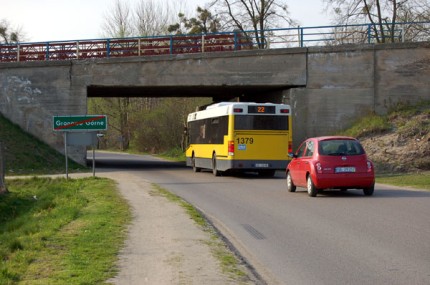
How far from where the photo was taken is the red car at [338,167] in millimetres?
17344

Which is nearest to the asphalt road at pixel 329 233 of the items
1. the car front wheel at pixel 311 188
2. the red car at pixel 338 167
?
the car front wheel at pixel 311 188

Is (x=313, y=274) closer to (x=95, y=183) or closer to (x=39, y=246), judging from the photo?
(x=39, y=246)

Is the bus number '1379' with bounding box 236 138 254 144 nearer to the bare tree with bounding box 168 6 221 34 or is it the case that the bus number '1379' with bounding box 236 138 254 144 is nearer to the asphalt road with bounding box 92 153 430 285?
the asphalt road with bounding box 92 153 430 285

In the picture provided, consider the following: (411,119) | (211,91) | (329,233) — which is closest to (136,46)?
(211,91)

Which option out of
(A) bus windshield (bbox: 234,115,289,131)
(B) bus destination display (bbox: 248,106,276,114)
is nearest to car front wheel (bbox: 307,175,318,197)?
(A) bus windshield (bbox: 234,115,289,131)

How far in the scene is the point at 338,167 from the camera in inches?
683

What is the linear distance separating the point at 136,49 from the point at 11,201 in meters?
16.7

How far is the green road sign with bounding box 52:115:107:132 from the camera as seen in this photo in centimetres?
2425

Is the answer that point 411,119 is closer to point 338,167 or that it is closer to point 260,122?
point 260,122

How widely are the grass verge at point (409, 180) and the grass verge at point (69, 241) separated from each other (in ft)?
32.4

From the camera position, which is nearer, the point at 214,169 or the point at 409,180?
the point at 409,180

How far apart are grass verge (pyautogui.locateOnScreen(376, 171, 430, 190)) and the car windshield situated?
13.2ft

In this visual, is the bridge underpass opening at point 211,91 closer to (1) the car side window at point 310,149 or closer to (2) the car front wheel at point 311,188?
(1) the car side window at point 310,149

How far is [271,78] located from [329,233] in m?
23.7
